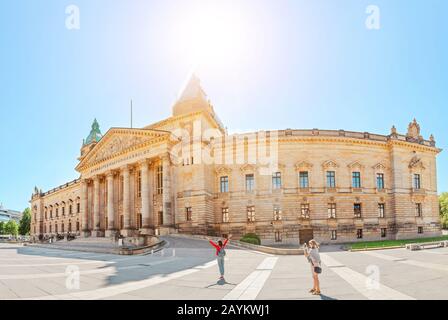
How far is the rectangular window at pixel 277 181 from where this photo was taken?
4262 centimetres

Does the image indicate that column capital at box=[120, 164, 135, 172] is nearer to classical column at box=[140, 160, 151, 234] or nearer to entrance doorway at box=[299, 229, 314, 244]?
classical column at box=[140, 160, 151, 234]

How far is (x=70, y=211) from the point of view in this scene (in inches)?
2923

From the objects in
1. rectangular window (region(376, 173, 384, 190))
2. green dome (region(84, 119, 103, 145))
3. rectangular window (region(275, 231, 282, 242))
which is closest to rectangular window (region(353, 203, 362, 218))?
rectangular window (region(376, 173, 384, 190))

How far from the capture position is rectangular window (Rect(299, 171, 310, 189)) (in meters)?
42.7

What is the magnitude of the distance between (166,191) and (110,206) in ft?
49.6

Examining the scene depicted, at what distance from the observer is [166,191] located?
143 ft

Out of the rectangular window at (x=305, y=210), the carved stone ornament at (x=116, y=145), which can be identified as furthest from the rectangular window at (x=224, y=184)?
the carved stone ornament at (x=116, y=145)

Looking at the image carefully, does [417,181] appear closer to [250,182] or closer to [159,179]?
[250,182]

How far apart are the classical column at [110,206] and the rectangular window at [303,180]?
32073 mm

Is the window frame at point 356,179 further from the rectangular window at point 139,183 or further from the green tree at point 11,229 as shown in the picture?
the green tree at point 11,229

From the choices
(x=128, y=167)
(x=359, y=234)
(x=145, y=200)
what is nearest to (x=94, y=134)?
(x=128, y=167)

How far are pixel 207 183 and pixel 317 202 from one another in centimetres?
1566

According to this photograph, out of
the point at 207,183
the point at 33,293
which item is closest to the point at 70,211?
the point at 207,183
